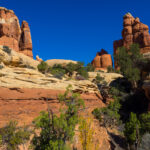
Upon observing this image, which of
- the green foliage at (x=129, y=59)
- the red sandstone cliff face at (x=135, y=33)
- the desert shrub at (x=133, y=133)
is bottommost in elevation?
the desert shrub at (x=133, y=133)

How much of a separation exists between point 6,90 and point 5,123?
3.13 meters

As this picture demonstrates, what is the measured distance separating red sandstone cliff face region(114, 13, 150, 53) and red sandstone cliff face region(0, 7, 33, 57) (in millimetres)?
42349

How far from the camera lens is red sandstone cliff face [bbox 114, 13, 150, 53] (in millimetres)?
51969

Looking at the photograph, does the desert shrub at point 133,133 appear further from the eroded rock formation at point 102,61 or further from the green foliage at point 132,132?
the eroded rock formation at point 102,61

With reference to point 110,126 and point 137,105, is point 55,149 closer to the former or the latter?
point 110,126

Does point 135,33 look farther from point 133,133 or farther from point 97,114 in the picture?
point 133,133

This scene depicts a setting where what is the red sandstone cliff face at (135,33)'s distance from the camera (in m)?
52.0

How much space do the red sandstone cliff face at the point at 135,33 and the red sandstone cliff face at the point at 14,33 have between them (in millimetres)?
42349

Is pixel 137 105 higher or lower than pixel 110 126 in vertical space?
higher

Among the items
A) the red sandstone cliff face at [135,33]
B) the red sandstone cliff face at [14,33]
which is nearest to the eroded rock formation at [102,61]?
the red sandstone cliff face at [135,33]

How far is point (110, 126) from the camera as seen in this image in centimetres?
1597

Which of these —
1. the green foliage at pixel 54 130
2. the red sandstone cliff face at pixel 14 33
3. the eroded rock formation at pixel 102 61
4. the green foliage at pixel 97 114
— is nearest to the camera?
the green foliage at pixel 54 130

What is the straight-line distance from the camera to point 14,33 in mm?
45469

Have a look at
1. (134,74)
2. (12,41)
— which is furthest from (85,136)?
(12,41)
